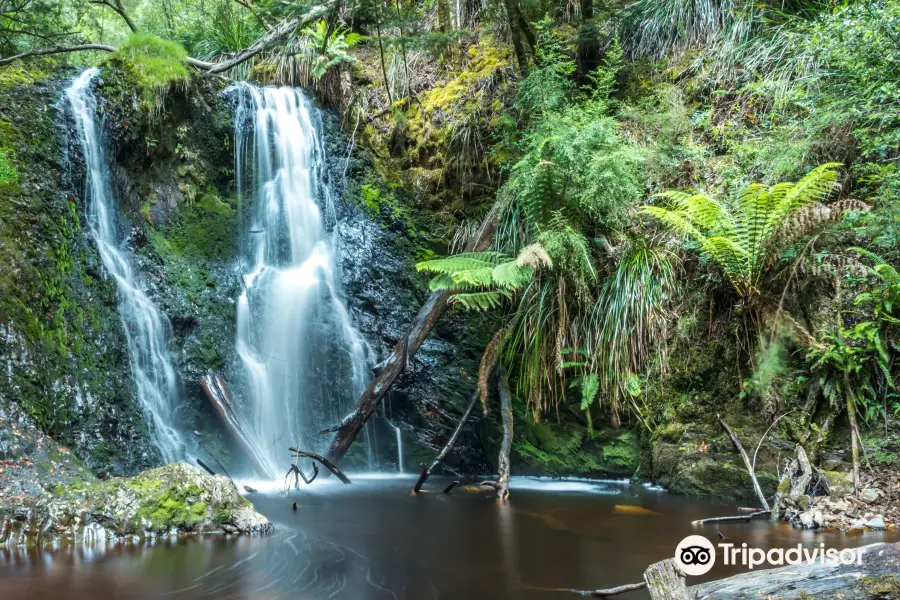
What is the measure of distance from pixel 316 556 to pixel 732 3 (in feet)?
26.2

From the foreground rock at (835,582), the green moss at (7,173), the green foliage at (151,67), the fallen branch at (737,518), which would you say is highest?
the green foliage at (151,67)

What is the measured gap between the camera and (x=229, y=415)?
6.21 m

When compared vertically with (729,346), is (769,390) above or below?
below

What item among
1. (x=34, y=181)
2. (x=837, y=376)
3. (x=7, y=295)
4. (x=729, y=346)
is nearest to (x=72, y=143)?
(x=34, y=181)

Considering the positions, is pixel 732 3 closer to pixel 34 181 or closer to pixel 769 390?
pixel 769 390

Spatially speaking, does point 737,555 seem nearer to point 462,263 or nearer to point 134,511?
point 462,263

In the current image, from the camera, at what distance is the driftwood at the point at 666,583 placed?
2.43 meters

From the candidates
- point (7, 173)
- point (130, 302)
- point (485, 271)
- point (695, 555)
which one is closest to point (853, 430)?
point (695, 555)

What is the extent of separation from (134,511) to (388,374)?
263 cm

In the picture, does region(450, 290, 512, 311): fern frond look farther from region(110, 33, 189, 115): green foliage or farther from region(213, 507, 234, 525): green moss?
region(110, 33, 189, 115): green foliage

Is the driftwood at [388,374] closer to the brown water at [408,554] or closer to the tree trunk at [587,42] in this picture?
the brown water at [408,554]

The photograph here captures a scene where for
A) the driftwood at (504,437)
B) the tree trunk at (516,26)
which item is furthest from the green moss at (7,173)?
the tree trunk at (516,26)

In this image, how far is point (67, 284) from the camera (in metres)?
5.52

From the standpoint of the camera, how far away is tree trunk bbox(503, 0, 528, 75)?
6812 millimetres
